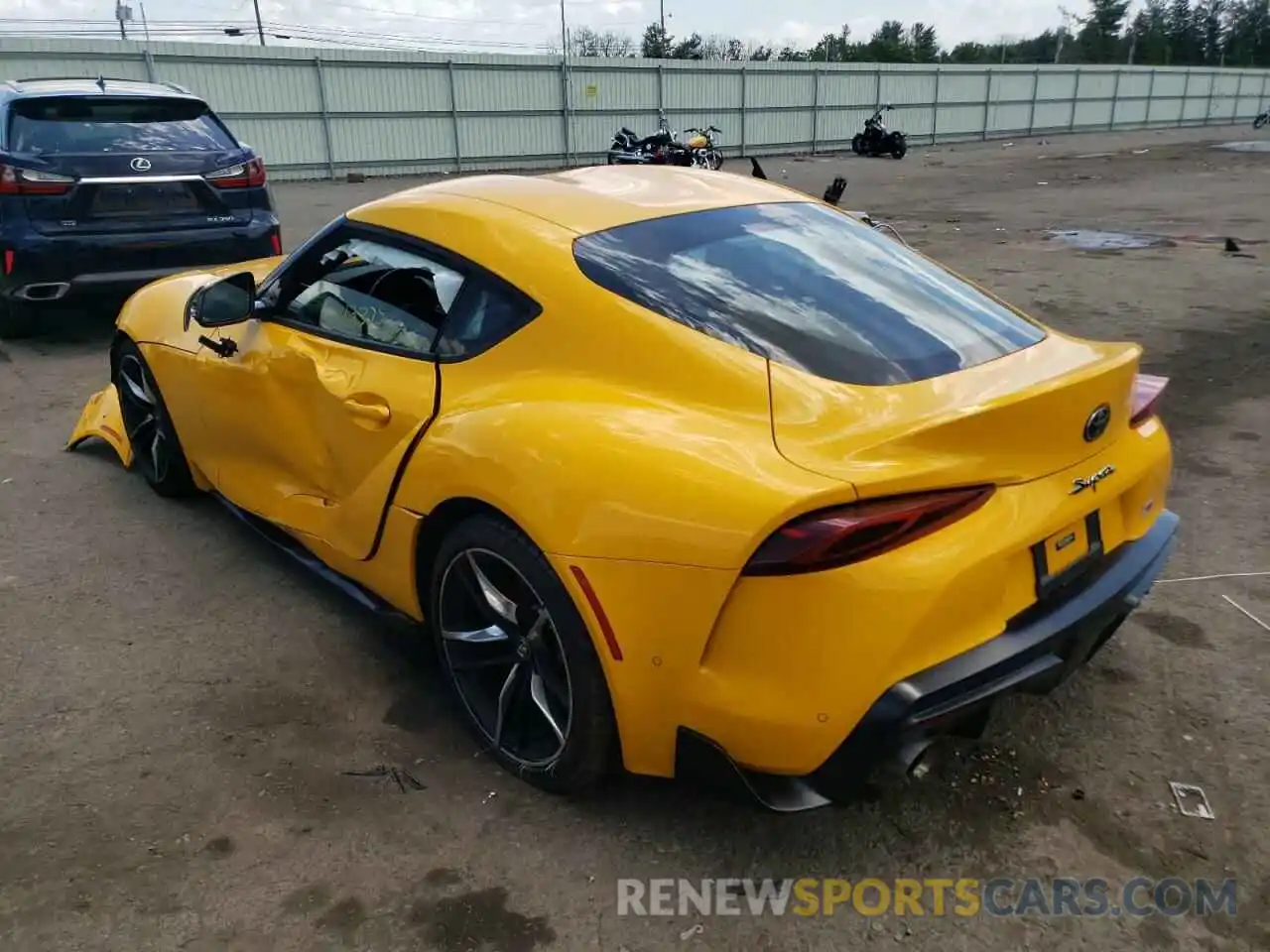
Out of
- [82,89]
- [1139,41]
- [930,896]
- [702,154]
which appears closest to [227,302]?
[930,896]

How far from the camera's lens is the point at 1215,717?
2834 millimetres

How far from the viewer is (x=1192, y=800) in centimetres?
250

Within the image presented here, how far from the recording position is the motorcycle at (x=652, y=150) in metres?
19.7

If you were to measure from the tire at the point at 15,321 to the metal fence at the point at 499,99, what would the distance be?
13.6 meters

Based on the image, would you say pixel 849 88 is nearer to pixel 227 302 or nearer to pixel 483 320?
pixel 227 302

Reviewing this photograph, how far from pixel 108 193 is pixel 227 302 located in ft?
12.8

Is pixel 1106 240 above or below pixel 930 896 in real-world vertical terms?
below

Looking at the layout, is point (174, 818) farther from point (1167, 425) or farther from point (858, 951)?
point (1167, 425)

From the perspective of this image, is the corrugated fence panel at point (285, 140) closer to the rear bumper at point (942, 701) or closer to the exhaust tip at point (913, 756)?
the rear bumper at point (942, 701)

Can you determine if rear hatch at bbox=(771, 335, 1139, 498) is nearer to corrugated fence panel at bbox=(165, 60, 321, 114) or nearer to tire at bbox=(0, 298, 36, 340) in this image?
tire at bbox=(0, 298, 36, 340)

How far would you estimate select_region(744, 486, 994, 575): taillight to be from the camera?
1911 mm

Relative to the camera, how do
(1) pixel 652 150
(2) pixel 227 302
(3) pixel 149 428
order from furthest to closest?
1. (1) pixel 652 150
2. (3) pixel 149 428
3. (2) pixel 227 302

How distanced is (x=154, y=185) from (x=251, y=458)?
411 centimetres

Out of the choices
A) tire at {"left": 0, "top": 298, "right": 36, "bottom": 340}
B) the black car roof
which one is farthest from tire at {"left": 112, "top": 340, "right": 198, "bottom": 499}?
tire at {"left": 0, "top": 298, "right": 36, "bottom": 340}
